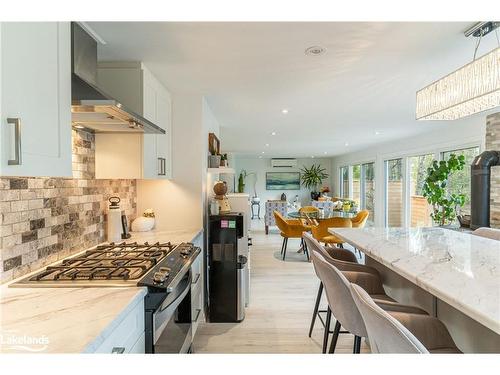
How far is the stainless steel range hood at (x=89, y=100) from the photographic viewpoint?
4.61 ft

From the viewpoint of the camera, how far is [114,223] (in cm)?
238

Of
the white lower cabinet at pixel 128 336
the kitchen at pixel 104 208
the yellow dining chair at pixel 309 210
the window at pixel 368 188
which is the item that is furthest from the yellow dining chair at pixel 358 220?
the white lower cabinet at pixel 128 336

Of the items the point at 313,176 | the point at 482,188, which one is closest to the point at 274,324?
the point at 482,188

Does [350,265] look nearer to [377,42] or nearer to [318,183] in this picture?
[377,42]

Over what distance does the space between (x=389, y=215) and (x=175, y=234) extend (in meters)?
6.23

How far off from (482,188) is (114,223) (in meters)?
3.91

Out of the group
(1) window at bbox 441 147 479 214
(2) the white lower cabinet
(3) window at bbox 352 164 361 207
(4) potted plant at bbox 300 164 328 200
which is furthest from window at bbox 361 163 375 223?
(2) the white lower cabinet

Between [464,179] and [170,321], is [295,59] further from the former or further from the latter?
[464,179]

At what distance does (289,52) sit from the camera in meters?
2.05

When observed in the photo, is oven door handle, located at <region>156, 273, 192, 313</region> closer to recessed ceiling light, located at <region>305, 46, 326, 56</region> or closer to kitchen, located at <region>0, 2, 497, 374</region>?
kitchen, located at <region>0, 2, 497, 374</region>

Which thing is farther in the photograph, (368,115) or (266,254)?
(266,254)

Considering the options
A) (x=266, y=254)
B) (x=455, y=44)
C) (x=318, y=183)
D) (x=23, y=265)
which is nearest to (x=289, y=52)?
(x=455, y=44)

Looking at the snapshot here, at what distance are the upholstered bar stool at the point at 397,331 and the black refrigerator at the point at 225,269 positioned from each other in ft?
5.71
